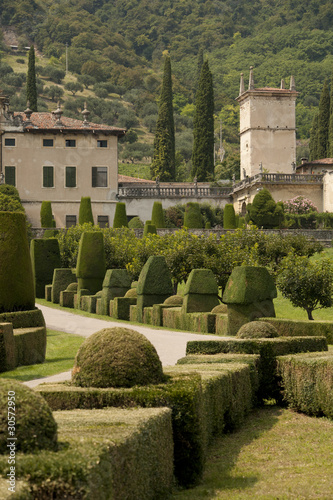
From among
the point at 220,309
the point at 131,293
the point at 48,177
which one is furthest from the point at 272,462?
the point at 48,177

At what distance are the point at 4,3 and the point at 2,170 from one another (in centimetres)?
12187

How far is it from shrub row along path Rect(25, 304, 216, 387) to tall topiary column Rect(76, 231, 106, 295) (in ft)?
6.61

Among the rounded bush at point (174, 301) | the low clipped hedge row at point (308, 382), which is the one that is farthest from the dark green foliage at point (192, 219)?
the low clipped hedge row at point (308, 382)

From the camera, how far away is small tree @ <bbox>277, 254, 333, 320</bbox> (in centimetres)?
2666

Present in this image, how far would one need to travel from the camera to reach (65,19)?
165125 mm

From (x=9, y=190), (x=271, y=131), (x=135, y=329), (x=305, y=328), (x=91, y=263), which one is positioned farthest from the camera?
(x=271, y=131)

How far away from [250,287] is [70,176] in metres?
38.3

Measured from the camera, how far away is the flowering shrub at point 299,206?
5630 cm

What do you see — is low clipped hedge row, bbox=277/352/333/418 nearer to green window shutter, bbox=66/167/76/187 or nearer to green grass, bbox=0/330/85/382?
green grass, bbox=0/330/85/382

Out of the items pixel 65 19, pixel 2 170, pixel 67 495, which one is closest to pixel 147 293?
pixel 67 495

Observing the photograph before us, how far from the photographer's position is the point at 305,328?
19.5m

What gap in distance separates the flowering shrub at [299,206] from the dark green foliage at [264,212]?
5.72m

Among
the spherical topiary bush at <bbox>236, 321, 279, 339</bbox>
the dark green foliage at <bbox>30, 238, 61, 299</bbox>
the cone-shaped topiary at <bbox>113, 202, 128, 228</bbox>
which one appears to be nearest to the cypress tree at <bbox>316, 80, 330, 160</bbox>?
the cone-shaped topiary at <bbox>113, 202, 128, 228</bbox>

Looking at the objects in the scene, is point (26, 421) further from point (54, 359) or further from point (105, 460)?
point (54, 359)
